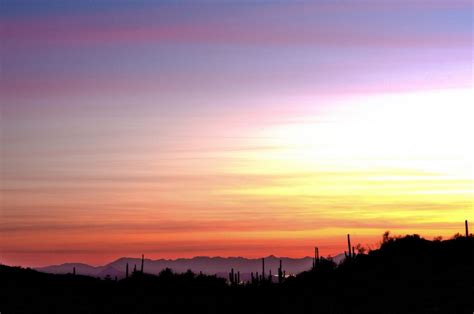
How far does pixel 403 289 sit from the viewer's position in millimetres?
54312

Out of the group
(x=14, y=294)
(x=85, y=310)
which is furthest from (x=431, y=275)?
(x=14, y=294)

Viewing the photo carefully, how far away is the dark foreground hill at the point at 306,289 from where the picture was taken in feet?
171

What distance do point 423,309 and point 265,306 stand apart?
15.1 metres

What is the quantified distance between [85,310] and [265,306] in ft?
44.6

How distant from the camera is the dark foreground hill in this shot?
171ft

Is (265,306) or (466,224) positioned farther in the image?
(466,224)

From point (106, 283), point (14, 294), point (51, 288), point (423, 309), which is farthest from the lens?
point (106, 283)

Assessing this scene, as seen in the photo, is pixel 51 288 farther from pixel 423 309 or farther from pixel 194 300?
pixel 423 309

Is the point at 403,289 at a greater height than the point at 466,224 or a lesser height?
lesser

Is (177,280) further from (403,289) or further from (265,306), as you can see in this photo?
(403,289)

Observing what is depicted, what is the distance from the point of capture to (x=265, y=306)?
197 feet

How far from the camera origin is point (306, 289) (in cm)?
6203

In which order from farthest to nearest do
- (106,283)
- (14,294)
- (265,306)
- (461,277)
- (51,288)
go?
(106,283)
(51,288)
(14,294)
(265,306)
(461,277)

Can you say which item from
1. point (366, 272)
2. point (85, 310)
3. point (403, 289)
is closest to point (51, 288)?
point (85, 310)
